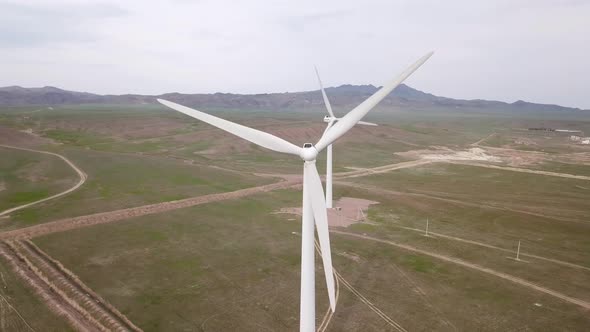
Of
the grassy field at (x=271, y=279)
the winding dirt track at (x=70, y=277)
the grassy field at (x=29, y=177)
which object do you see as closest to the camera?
the winding dirt track at (x=70, y=277)

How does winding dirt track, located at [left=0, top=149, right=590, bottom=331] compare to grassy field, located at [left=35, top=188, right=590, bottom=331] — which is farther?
grassy field, located at [left=35, top=188, right=590, bottom=331]

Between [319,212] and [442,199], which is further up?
[319,212]

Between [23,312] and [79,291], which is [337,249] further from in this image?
[23,312]

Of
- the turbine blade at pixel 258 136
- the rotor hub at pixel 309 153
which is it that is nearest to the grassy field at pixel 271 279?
the turbine blade at pixel 258 136

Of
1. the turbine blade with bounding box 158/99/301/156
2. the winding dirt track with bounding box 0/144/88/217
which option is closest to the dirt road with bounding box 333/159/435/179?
the winding dirt track with bounding box 0/144/88/217

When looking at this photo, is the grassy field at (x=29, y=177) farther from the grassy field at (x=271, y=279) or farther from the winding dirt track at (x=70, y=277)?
the grassy field at (x=271, y=279)

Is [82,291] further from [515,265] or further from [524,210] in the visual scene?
[524,210]

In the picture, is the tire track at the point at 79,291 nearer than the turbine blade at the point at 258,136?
No

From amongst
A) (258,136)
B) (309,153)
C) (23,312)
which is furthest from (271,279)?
(309,153)

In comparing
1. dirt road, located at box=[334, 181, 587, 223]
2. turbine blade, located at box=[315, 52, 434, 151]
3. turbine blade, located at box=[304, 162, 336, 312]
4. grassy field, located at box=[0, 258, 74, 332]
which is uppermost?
turbine blade, located at box=[315, 52, 434, 151]

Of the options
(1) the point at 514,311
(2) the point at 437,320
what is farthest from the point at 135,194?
(1) the point at 514,311

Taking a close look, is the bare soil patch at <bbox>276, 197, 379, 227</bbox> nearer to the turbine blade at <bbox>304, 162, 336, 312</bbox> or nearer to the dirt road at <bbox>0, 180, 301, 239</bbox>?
the dirt road at <bbox>0, 180, 301, 239</bbox>
